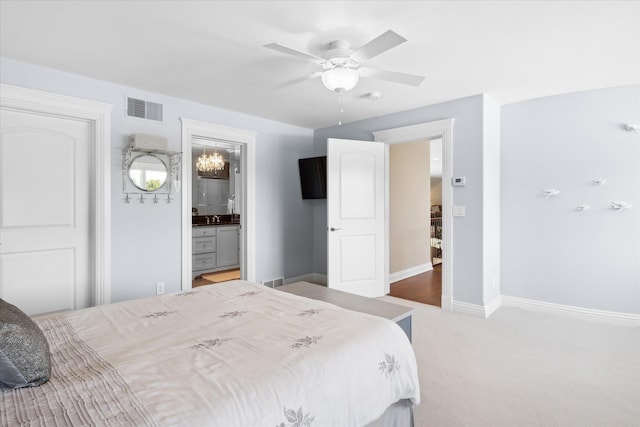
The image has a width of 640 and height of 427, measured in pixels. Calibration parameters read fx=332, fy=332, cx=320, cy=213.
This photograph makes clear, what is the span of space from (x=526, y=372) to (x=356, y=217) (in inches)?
93.3

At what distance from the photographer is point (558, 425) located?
5.81 ft

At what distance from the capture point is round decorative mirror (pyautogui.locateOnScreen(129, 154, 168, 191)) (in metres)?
3.30

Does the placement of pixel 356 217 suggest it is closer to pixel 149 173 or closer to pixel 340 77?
pixel 340 77

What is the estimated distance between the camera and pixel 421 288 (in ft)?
15.6

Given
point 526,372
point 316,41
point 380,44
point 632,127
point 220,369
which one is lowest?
point 526,372

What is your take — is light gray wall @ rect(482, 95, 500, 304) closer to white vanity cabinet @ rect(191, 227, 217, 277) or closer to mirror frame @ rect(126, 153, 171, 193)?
mirror frame @ rect(126, 153, 171, 193)

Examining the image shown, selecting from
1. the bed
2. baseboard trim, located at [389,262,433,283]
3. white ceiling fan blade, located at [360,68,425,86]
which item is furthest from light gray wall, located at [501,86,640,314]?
the bed

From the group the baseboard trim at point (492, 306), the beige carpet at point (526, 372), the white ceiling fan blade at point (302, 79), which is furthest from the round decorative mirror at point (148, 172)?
the baseboard trim at point (492, 306)

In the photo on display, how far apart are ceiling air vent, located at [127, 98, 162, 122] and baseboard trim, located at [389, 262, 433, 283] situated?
379cm

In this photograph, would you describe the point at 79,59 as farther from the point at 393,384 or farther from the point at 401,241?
the point at 401,241

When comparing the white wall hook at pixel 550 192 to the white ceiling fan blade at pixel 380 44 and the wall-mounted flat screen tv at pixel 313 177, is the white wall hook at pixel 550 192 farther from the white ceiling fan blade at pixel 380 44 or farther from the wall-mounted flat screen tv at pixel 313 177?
the white ceiling fan blade at pixel 380 44

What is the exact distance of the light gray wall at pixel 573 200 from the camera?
10.6 feet

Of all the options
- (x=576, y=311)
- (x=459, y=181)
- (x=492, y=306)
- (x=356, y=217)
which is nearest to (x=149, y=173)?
(x=356, y=217)

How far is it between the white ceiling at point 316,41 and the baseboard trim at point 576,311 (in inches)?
88.8
